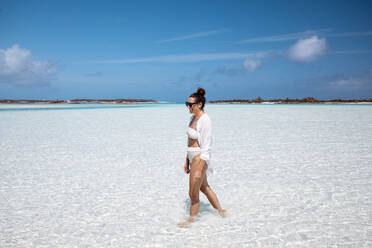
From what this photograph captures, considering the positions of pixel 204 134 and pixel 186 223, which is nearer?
pixel 204 134

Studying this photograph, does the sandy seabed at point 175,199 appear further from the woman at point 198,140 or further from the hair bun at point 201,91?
the hair bun at point 201,91

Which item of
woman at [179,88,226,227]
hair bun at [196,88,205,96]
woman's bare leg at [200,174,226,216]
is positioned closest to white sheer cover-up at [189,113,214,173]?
woman at [179,88,226,227]

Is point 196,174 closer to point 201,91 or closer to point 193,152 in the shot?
point 193,152

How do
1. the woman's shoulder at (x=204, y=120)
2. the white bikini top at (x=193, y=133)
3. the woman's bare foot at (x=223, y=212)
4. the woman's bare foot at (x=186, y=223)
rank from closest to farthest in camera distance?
the woman's shoulder at (x=204, y=120)
the white bikini top at (x=193, y=133)
the woman's bare foot at (x=186, y=223)
the woman's bare foot at (x=223, y=212)

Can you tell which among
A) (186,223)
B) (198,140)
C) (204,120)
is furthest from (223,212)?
(204,120)

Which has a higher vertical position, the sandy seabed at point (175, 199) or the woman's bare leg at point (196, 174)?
the woman's bare leg at point (196, 174)

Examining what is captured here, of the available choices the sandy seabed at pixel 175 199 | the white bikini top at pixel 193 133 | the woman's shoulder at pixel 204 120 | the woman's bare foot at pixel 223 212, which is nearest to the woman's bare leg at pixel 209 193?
the woman's bare foot at pixel 223 212

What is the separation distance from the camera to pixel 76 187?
203 inches

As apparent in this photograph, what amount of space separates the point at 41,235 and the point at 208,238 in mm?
1843

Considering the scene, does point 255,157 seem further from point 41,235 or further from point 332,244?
point 41,235

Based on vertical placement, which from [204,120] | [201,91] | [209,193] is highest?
[201,91]

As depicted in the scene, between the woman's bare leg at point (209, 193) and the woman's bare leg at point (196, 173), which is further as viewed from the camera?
the woman's bare leg at point (209, 193)

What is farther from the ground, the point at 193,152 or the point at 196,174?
the point at 193,152

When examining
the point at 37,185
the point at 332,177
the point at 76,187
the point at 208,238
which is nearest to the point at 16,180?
the point at 37,185
